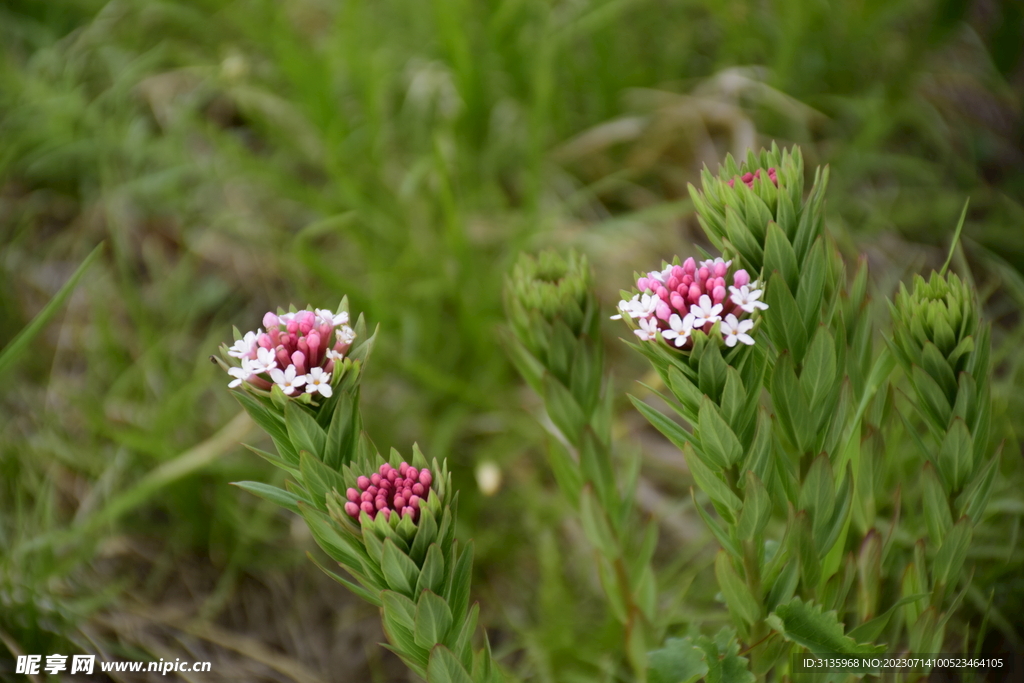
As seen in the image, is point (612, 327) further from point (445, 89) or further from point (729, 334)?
point (729, 334)

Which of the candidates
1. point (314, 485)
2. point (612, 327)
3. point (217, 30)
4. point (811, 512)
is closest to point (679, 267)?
point (811, 512)

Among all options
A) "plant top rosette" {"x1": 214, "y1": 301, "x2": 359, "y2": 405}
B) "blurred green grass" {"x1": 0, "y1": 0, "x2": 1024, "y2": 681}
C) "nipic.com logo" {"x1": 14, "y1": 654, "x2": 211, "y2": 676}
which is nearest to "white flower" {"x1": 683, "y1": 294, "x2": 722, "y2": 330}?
"plant top rosette" {"x1": 214, "y1": 301, "x2": 359, "y2": 405}

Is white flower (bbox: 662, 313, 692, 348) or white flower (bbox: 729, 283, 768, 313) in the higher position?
white flower (bbox: 729, 283, 768, 313)

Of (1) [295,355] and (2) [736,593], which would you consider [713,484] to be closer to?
(2) [736,593]

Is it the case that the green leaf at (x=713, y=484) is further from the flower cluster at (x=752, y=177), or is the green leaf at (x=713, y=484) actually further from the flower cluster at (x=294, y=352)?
the flower cluster at (x=294, y=352)

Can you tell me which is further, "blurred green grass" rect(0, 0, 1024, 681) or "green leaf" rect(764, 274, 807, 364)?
"blurred green grass" rect(0, 0, 1024, 681)

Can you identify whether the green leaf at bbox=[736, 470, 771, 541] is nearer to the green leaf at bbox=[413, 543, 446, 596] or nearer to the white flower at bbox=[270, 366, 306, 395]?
A: the green leaf at bbox=[413, 543, 446, 596]
